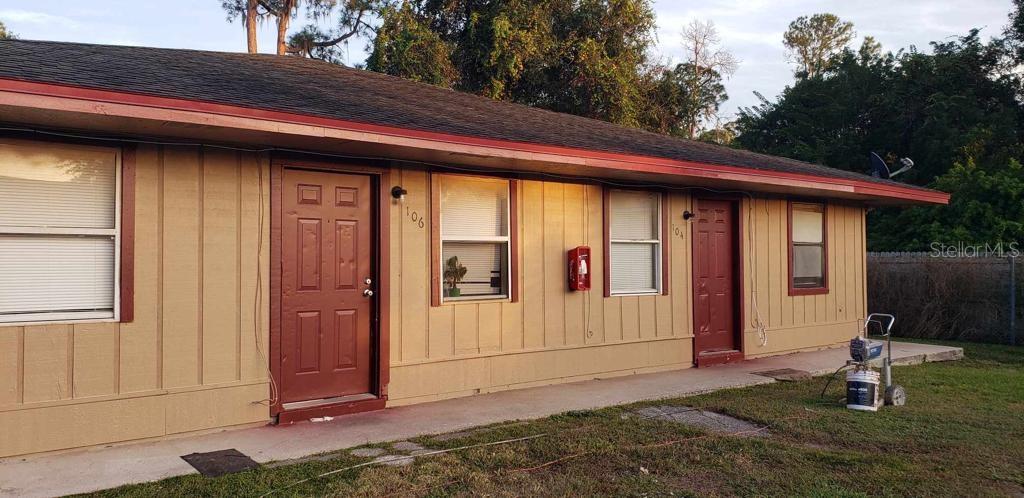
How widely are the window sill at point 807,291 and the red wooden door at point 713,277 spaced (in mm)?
1231

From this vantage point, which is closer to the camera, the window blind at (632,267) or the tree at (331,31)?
the window blind at (632,267)

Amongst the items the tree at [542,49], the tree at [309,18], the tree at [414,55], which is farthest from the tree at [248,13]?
the tree at [414,55]

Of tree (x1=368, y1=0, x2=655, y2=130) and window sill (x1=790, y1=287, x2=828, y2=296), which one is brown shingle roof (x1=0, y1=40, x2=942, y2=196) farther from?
tree (x1=368, y1=0, x2=655, y2=130)

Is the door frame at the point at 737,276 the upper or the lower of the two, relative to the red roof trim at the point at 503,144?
lower

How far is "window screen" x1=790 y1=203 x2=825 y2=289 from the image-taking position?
33.2 feet

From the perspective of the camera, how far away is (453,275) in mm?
6898

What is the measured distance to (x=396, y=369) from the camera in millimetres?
6387

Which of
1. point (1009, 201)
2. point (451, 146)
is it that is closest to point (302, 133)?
point (451, 146)

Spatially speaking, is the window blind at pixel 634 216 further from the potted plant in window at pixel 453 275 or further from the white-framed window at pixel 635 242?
the potted plant in window at pixel 453 275

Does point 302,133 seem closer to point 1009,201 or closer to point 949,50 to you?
point 1009,201

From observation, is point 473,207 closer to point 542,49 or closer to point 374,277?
point 374,277

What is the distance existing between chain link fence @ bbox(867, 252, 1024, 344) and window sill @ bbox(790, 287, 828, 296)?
340cm

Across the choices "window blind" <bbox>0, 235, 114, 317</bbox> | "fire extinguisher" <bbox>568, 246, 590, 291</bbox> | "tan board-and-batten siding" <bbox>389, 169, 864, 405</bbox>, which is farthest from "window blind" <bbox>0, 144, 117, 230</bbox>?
"fire extinguisher" <bbox>568, 246, 590, 291</bbox>

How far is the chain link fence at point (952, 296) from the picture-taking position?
11.8 m
